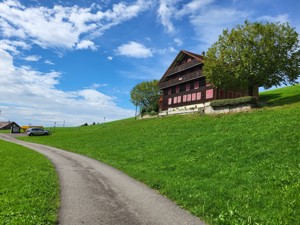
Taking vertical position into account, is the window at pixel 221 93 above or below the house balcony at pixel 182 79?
below

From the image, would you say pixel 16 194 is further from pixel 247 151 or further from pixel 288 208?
pixel 247 151

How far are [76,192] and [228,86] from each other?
1480 inches

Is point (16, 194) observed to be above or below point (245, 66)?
below

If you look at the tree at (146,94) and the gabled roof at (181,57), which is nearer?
the gabled roof at (181,57)

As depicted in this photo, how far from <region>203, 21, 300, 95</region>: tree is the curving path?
3192 cm

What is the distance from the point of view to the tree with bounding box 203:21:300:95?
1638 inches

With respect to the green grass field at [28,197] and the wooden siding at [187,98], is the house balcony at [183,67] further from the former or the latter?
Result: the green grass field at [28,197]

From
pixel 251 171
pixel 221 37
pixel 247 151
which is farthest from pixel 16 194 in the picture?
pixel 221 37

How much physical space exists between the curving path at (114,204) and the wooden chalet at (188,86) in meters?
40.0

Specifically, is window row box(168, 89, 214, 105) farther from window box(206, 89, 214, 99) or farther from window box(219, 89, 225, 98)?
window box(219, 89, 225, 98)

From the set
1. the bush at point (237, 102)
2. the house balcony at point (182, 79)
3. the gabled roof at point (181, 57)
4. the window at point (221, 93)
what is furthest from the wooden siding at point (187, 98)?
the bush at point (237, 102)

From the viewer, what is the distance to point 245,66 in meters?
42.1

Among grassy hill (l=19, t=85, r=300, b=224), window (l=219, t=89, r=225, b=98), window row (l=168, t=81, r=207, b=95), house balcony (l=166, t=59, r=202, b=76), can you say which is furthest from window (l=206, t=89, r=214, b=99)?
Answer: grassy hill (l=19, t=85, r=300, b=224)

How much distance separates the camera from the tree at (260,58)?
41594 millimetres
